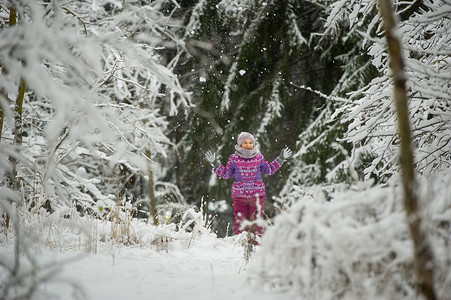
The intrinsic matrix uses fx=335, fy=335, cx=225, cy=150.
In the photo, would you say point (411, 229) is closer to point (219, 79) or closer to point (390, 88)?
point (390, 88)

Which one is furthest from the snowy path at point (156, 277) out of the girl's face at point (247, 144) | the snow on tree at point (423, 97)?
the girl's face at point (247, 144)

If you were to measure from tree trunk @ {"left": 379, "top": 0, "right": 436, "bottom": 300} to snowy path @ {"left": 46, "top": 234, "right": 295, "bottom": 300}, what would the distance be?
66 centimetres

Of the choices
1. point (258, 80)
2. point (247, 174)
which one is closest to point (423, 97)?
point (247, 174)

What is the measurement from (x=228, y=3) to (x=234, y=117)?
7.81 ft

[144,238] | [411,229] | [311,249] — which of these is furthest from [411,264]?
[144,238]

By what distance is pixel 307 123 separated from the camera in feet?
23.7

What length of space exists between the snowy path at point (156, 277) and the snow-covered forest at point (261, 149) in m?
0.01

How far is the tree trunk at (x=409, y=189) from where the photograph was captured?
3.72 feet

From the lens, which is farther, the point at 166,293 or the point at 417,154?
the point at 417,154

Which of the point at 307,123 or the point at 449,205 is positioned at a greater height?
the point at 307,123

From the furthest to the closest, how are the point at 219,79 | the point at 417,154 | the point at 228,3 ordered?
the point at 219,79 < the point at 228,3 < the point at 417,154

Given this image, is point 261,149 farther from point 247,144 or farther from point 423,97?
point 423,97

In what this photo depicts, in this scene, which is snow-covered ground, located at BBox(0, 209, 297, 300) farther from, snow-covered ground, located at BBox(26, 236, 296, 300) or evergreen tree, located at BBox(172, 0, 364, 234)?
evergreen tree, located at BBox(172, 0, 364, 234)

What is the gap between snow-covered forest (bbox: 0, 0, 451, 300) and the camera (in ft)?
4.44
